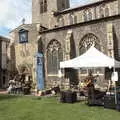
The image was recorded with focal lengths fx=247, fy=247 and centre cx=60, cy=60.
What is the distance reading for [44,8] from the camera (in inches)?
1670

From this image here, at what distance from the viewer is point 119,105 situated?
1285cm

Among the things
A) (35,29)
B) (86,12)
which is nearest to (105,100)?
(35,29)

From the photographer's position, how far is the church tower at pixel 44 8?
41.0 m

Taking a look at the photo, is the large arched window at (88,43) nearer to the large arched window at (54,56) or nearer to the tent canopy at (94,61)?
the large arched window at (54,56)

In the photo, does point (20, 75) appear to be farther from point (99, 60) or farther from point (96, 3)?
point (99, 60)

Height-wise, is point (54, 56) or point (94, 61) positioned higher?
point (54, 56)

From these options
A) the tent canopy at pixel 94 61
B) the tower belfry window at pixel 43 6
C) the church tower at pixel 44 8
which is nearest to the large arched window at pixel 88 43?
the tent canopy at pixel 94 61

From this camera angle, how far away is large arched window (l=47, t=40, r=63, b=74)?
96.4ft

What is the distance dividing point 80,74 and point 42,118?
1618cm

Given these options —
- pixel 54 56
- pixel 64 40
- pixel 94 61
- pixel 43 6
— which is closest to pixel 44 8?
pixel 43 6

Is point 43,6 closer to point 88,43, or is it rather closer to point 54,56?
point 54,56

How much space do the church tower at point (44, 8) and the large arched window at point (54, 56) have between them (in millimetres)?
11142

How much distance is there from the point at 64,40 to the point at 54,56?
2.46m

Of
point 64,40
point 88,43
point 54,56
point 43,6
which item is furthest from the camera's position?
point 43,6
